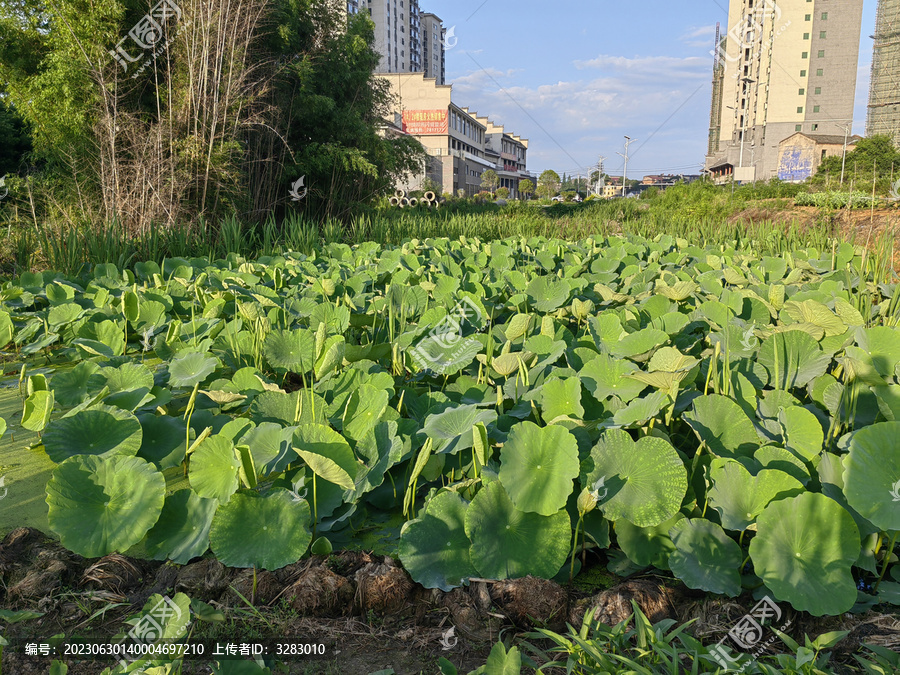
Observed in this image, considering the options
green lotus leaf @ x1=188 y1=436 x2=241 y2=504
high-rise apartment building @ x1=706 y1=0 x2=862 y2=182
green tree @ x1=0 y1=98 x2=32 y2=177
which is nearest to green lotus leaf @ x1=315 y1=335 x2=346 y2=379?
green lotus leaf @ x1=188 y1=436 x2=241 y2=504

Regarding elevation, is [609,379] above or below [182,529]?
above

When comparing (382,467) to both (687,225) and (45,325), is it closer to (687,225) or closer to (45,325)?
(45,325)

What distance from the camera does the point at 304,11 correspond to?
8445 mm

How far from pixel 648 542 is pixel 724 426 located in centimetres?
34

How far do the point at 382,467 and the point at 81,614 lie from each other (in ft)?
1.97

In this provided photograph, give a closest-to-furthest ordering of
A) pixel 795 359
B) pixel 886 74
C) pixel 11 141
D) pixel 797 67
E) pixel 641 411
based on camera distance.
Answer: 1. pixel 641 411
2. pixel 795 359
3. pixel 11 141
4. pixel 797 67
5. pixel 886 74

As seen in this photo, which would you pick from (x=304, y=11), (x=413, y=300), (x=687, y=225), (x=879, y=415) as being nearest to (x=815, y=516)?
(x=879, y=415)

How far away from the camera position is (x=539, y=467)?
3.75ft

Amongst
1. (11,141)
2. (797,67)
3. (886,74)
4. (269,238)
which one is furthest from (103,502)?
(886,74)

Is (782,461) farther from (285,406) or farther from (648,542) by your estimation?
(285,406)

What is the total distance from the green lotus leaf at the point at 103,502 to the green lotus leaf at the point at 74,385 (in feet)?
1.86

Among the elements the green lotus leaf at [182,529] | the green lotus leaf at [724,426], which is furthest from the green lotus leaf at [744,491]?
the green lotus leaf at [182,529]

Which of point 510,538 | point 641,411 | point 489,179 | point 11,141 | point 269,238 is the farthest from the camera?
point 489,179

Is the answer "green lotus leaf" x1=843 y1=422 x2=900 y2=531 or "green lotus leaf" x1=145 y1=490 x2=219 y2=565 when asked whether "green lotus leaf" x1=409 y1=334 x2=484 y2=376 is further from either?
"green lotus leaf" x1=843 y1=422 x2=900 y2=531
